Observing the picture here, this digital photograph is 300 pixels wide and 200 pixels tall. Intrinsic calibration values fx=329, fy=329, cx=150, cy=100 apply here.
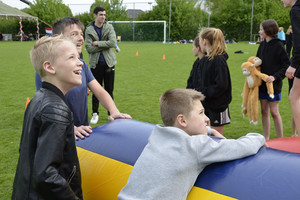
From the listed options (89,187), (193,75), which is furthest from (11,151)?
(193,75)

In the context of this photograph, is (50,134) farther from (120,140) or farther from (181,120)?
(120,140)

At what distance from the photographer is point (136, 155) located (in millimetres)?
2422

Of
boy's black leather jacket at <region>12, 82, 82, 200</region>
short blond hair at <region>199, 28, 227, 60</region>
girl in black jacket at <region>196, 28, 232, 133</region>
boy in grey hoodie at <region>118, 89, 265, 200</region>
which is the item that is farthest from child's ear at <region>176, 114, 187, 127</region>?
short blond hair at <region>199, 28, 227, 60</region>

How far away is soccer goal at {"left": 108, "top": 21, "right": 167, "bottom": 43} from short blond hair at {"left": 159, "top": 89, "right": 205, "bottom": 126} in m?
39.6

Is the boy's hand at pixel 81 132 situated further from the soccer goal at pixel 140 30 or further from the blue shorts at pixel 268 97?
the soccer goal at pixel 140 30

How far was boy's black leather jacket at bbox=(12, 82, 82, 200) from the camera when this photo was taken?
171cm

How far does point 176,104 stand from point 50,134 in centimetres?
82

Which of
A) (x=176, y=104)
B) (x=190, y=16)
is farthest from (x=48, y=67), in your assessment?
(x=190, y=16)

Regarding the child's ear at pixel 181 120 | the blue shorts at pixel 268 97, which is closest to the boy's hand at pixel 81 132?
the child's ear at pixel 181 120

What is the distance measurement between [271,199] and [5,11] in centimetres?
5105

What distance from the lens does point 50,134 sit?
174cm

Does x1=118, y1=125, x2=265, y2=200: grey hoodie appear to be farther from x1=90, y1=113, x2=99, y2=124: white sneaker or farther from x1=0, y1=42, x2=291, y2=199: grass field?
x1=90, y1=113, x2=99, y2=124: white sneaker

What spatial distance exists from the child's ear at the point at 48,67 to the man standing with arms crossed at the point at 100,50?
4.20 metres

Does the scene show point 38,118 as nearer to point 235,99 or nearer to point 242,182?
point 242,182
